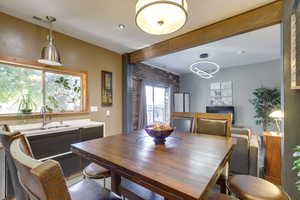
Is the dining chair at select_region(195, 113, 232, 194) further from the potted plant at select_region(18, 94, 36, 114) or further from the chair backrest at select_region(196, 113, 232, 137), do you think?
A: the potted plant at select_region(18, 94, 36, 114)

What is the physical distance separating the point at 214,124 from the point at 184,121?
48cm

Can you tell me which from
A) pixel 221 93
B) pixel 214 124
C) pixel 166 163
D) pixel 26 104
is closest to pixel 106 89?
pixel 26 104

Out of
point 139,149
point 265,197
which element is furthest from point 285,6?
point 139,149

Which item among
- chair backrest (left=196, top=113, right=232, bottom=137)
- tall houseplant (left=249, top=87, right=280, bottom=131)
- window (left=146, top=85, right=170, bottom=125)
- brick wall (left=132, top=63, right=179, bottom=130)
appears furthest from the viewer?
window (left=146, top=85, right=170, bottom=125)

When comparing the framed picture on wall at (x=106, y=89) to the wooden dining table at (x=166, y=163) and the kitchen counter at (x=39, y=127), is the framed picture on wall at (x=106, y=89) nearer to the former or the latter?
the kitchen counter at (x=39, y=127)

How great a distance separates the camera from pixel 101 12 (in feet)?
7.11

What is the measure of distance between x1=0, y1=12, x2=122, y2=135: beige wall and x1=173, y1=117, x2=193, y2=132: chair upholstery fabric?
6.14ft

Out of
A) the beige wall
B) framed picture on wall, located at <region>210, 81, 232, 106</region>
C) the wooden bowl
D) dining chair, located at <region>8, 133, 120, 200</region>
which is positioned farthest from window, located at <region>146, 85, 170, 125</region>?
dining chair, located at <region>8, 133, 120, 200</region>

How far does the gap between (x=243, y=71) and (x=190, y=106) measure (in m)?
2.57

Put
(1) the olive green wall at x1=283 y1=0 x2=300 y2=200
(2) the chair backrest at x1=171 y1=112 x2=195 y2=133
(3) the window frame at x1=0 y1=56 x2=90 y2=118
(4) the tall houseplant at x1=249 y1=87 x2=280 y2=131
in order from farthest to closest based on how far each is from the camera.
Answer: (4) the tall houseplant at x1=249 y1=87 x2=280 y2=131 → (2) the chair backrest at x1=171 y1=112 x2=195 y2=133 → (3) the window frame at x1=0 y1=56 x2=90 y2=118 → (1) the olive green wall at x1=283 y1=0 x2=300 y2=200

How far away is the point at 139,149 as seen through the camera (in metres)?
1.34

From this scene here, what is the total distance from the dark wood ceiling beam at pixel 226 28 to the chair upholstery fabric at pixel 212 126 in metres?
1.43

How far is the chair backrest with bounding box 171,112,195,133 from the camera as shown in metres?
2.31

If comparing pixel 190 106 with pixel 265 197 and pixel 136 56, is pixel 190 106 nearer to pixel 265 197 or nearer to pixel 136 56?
pixel 136 56
